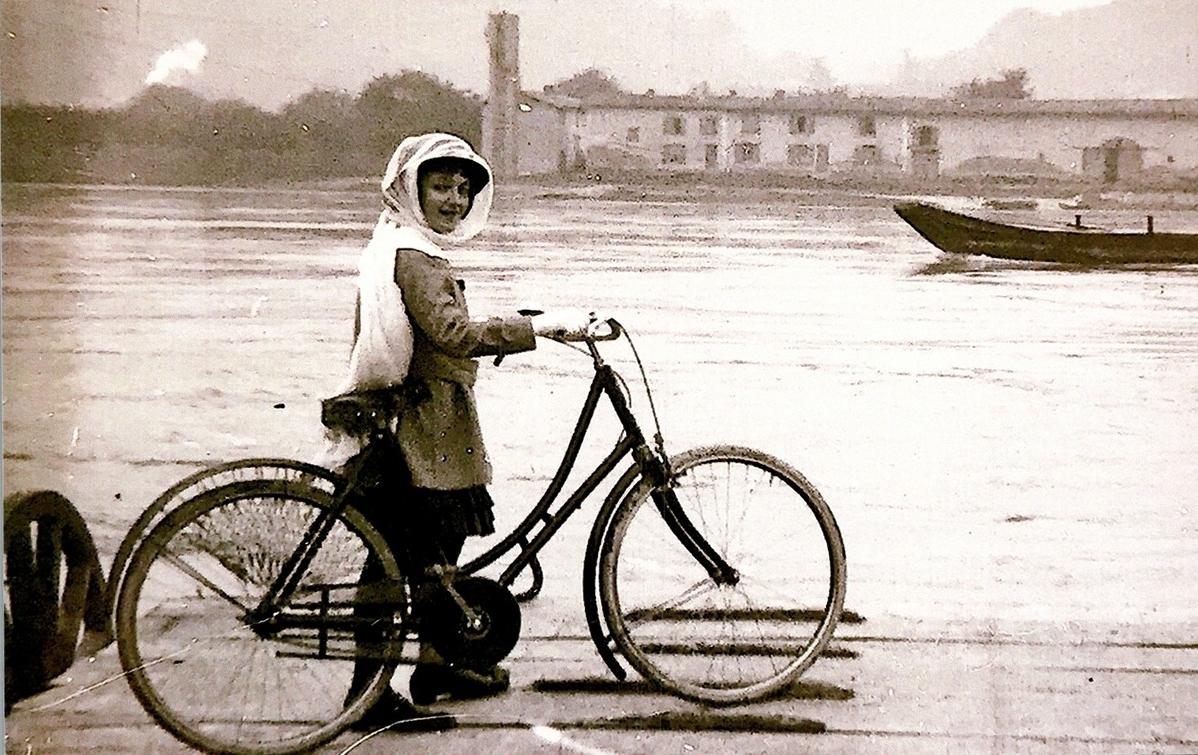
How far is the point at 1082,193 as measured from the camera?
2.31 m

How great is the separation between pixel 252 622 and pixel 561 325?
0.84 m

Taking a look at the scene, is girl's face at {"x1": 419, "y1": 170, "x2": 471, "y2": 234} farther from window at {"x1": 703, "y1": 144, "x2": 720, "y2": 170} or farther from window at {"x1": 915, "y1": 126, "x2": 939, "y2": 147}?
window at {"x1": 915, "y1": 126, "x2": 939, "y2": 147}

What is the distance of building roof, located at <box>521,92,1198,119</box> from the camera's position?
7.33ft

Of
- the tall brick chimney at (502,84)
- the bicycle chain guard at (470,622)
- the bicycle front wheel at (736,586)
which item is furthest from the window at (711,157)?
the bicycle chain guard at (470,622)

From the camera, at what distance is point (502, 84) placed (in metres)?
2.24

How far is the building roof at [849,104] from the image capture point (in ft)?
7.33

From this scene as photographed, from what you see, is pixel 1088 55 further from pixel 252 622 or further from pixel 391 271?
pixel 252 622

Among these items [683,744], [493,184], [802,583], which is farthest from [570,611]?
[493,184]

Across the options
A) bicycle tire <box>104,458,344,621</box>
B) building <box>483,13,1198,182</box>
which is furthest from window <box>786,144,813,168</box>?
bicycle tire <box>104,458,344,621</box>

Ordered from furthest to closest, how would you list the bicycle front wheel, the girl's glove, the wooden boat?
the wooden boat, the bicycle front wheel, the girl's glove

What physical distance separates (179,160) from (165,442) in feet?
1.93

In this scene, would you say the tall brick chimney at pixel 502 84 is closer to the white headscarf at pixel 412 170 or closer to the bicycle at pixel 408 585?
the white headscarf at pixel 412 170

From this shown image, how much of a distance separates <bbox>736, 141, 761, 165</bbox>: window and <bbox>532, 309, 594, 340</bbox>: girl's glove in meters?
0.53

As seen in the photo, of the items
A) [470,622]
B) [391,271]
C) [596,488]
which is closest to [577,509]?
[596,488]
